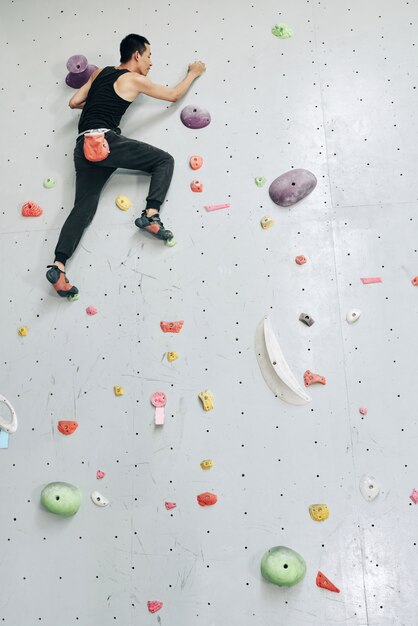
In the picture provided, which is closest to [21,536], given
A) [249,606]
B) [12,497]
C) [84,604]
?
[12,497]

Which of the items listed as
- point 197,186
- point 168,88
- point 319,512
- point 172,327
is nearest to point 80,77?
point 168,88

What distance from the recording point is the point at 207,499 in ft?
7.77

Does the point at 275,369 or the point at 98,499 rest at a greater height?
the point at 275,369

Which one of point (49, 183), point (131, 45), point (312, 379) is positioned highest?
point (131, 45)

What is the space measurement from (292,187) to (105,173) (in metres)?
0.75

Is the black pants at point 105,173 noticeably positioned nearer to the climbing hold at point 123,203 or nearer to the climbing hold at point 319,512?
the climbing hold at point 123,203

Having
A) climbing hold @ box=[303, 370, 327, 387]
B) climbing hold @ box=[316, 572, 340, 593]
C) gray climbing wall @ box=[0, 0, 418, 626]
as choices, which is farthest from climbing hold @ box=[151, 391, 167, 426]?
climbing hold @ box=[316, 572, 340, 593]

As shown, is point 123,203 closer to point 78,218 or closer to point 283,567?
point 78,218

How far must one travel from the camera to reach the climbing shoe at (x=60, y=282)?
254 centimetres

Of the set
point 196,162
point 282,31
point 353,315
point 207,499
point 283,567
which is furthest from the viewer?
point 282,31

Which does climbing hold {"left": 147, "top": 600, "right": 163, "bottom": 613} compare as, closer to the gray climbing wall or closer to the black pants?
the gray climbing wall

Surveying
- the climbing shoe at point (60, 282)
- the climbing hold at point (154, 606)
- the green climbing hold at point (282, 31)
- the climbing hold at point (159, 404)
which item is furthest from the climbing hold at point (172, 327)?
the green climbing hold at point (282, 31)

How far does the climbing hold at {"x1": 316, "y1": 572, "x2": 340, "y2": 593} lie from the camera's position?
2271 millimetres

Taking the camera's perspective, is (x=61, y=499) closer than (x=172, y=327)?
Yes
